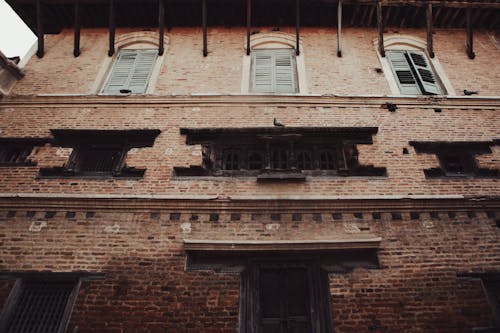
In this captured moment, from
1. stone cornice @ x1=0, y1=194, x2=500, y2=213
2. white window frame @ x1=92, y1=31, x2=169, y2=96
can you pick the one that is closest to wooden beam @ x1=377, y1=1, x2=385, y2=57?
stone cornice @ x1=0, y1=194, x2=500, y2=213

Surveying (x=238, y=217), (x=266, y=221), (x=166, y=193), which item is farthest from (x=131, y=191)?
(x=266, y=221)

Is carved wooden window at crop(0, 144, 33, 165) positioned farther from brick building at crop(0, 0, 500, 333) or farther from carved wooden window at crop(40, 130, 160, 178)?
carved wooden window at crop(40, 130, 160, 178)

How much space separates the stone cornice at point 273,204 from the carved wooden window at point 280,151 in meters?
0.64

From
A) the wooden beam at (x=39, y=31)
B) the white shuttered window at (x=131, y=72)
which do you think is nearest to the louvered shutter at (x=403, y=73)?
the white shuttered window at (x=131, y=72)

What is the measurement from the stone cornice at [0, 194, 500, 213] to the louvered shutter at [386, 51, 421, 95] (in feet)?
10.0

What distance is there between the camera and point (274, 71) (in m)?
7.62

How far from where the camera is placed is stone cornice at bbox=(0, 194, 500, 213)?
5164 millimetres

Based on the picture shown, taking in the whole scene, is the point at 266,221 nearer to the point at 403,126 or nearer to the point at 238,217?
the point at 238,217

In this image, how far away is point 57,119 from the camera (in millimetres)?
6488

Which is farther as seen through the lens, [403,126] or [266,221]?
[403,126]

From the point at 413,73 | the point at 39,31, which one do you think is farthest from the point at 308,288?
the point at 39,31

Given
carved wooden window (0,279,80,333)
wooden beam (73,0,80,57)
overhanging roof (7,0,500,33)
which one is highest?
overhanging roof (7,0,500,33)

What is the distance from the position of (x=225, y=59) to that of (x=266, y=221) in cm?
453

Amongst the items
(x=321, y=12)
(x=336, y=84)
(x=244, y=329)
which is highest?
(x=321, y=12)
